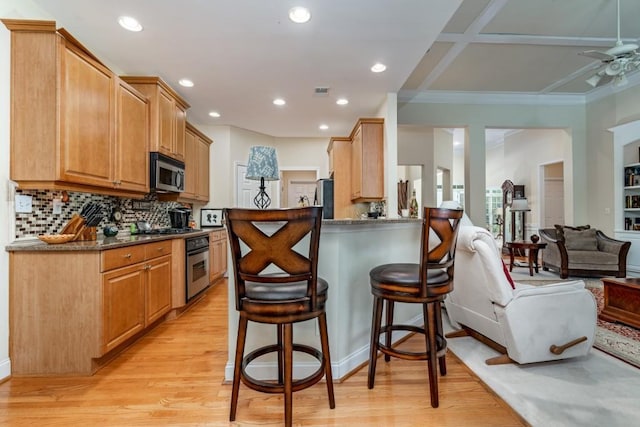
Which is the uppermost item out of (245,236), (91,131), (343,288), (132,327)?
(91,131)

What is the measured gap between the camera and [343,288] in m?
2.05

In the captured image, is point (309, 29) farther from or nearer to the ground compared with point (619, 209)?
farther from the ground

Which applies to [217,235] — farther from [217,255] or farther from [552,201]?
[552,201]

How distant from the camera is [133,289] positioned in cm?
246

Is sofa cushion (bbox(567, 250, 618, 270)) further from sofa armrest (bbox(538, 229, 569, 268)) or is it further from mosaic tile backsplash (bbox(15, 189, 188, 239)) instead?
mosaic tile backsplash (bbox(15, 189, 188, 239))

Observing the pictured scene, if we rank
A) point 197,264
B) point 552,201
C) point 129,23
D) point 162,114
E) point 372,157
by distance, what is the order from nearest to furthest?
1. point 129,23
2. point 162,114
3. point 197,264
4. point 372,157
5. point 552,201

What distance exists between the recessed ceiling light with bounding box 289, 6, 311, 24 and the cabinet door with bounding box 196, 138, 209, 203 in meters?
2.93

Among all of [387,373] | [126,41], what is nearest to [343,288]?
[387,373]

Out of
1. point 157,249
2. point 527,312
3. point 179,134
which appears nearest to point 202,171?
point 179,134

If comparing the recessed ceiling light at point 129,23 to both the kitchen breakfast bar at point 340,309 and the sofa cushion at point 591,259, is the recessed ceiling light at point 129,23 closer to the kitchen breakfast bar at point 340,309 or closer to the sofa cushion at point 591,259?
the kitchen breakfast bar at point 340,309

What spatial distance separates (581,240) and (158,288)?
6072 mm

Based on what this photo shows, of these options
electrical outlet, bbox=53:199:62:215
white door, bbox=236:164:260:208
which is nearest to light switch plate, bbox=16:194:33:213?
electrical outlet, bbox=53:199:62:215

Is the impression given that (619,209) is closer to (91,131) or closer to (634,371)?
(634,371)

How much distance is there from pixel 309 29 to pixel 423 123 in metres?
3.26
